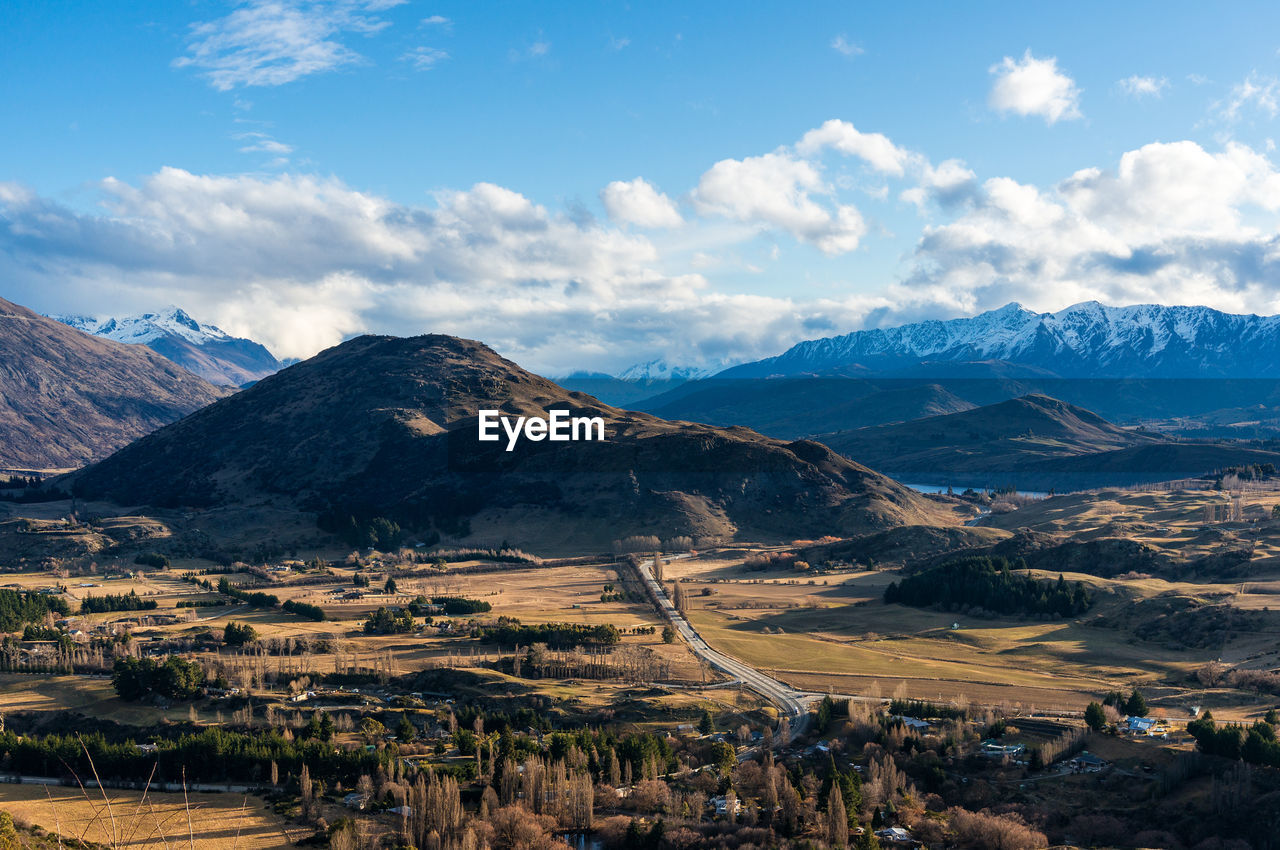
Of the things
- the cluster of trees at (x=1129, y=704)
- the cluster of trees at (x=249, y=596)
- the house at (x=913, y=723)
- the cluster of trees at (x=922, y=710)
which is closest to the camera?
the house at (x=913, y=723)

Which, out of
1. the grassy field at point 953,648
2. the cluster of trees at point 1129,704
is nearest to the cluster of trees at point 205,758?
the grassy field at point 953,648

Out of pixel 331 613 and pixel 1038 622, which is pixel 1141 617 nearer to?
pixel 1038 622

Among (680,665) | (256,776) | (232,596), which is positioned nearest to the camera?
(256,776)

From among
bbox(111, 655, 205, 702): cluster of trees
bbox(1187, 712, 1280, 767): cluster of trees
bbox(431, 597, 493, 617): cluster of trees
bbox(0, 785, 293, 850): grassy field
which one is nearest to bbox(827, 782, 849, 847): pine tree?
bbox(1187, 712, 1280, 767): cluster of trees

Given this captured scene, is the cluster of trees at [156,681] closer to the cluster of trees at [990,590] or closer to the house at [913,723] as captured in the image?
the house at [913,723]

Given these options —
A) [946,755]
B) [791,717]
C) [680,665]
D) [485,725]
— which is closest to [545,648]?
[680,665]

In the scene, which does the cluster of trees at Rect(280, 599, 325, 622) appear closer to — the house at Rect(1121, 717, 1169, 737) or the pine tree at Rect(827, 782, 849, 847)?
the pine tree at Rect(827, 782, 849, 847)

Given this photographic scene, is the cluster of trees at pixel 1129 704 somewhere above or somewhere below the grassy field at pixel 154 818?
above
